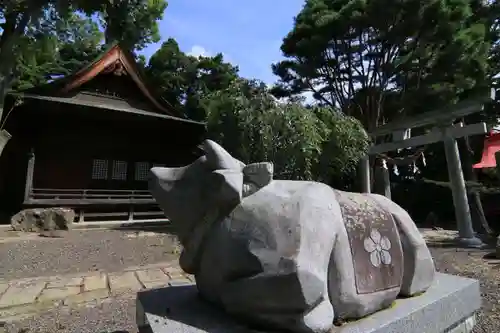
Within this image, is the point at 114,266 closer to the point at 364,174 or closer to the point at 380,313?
the point at 380,313

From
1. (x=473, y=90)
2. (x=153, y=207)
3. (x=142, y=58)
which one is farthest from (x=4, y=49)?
(x=473, y=90)

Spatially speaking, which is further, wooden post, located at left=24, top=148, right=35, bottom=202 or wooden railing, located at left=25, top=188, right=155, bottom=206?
wooden railing, located at left=25, top=188, right=155, bottom=206

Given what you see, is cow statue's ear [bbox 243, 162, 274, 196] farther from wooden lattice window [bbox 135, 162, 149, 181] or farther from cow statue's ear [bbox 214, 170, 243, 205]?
wooden lattice window [bbox 135, 162, 149, 181]

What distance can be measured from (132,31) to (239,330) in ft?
58.6

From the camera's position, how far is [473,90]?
1402 centimetres

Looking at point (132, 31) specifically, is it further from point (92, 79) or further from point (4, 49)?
point (4, 49)

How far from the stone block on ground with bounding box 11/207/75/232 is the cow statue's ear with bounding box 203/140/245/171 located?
8.41 metres

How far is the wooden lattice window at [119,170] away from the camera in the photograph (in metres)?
11.9

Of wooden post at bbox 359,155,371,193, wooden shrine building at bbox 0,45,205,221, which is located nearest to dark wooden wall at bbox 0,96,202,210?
wooden shrine building at bbox 0,45,205,221

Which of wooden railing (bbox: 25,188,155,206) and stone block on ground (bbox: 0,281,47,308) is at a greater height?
wooden railing (bbox: 25,188,155,206)

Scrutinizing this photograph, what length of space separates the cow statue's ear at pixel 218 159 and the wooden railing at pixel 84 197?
8.00m

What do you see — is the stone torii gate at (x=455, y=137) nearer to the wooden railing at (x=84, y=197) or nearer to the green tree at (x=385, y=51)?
the green tree at (x=385, y=51)

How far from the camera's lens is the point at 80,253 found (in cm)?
683

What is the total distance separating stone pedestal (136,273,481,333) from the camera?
1.86m
